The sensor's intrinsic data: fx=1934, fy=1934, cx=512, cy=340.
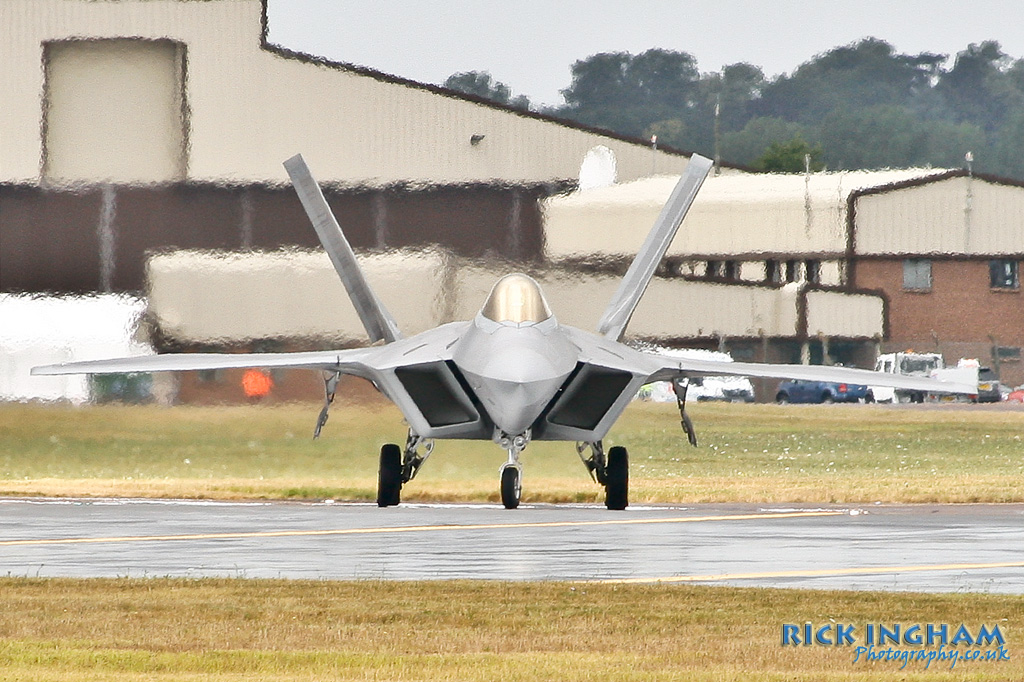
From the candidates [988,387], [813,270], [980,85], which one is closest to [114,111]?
[813,270]

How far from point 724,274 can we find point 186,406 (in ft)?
65.5

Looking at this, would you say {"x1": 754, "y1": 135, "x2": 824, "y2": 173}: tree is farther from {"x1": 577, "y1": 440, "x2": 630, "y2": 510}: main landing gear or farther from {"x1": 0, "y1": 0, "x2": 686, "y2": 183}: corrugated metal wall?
{"x1": 577, "y1": 440, "x2": 630, "y2": 510}: main landing gear

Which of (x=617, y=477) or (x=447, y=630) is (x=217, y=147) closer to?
(x=617, y=477)

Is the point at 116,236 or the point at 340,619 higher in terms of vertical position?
the point at 116,236

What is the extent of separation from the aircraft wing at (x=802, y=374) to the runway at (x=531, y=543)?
1.57 meters

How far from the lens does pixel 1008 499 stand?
86.1ft

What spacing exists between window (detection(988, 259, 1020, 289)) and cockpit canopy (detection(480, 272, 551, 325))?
44.1 m

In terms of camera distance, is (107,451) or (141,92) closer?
(107,451)

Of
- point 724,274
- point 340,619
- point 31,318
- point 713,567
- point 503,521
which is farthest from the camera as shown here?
point 724,274

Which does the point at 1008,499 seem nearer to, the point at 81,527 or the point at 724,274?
the point at 81,527

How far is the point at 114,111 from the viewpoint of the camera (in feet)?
108

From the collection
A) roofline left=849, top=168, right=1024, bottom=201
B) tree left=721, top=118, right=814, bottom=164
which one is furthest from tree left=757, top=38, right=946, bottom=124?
roofline left=849, top=168, right=1024, bottom=201

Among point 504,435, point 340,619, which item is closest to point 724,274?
point 504,435

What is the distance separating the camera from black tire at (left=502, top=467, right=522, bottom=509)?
2142 centimetres
